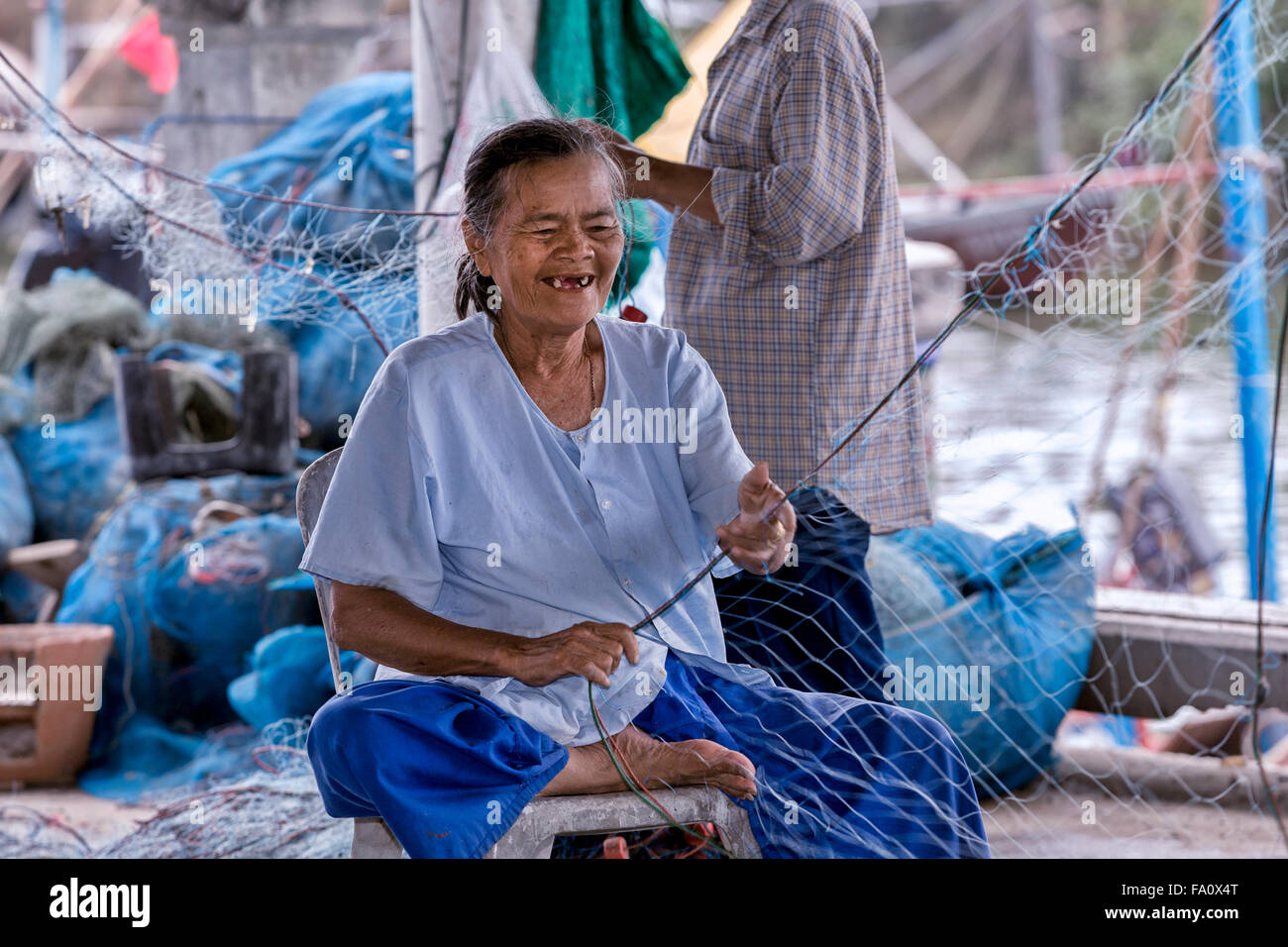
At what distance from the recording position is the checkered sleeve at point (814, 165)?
2.32m

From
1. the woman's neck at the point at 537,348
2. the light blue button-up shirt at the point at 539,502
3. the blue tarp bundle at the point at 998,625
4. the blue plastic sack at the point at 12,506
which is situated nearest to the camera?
the light blue button-up shirt at the point at 539,502

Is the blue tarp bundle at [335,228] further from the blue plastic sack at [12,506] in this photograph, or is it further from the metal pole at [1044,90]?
the metal pole at [1044,90]

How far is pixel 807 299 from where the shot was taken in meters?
2.47

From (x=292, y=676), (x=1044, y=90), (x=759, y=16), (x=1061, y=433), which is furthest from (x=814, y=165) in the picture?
(x=1044, y=90)

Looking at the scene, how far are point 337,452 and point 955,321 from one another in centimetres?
99

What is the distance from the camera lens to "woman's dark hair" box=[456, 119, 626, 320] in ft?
6.14

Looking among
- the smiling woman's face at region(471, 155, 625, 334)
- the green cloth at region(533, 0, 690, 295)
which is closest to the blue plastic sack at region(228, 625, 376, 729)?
the green cloth at region(533, 0, 690, 295)

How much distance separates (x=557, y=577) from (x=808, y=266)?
90 centimetres

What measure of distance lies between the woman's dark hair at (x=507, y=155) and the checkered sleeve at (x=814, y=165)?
0.48 meters

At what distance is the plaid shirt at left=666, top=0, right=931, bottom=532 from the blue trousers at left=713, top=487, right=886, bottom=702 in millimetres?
86

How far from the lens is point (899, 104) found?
1569cm

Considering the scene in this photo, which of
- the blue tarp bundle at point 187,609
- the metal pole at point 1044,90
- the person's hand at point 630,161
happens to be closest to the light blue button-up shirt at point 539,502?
the person's hand at point 630,161

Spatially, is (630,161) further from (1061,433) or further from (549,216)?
(1061,433)
